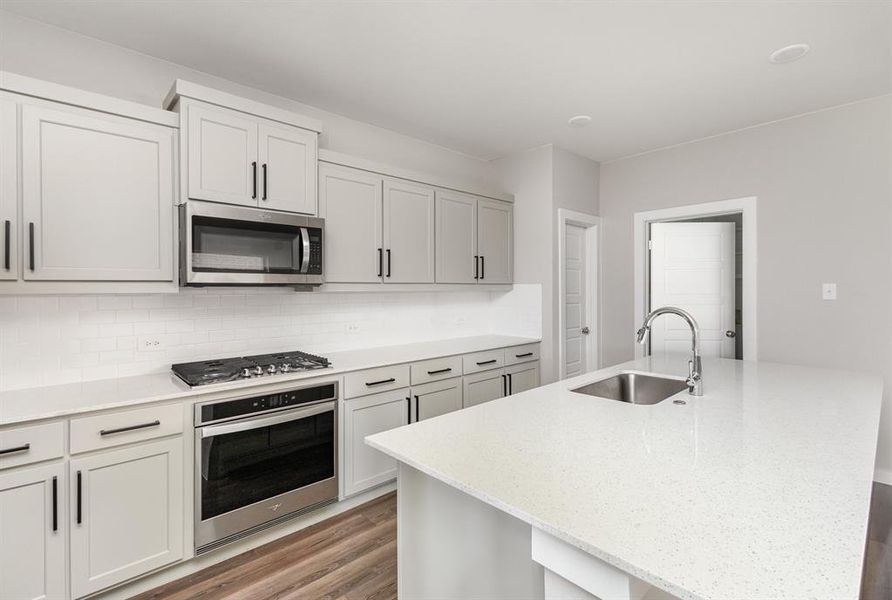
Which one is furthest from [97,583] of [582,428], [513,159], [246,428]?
[513,159]

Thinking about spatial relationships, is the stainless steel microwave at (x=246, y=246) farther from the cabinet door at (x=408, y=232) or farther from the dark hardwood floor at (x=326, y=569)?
the dark hardwood floor at (x=326, y=569)

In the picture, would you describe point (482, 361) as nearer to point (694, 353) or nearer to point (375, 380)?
point (375, 380)

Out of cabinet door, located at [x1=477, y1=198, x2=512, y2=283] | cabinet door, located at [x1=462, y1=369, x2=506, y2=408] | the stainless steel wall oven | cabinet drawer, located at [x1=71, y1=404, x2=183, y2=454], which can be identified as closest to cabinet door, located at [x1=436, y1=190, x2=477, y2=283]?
cabinet door, located at [x1=477, y1=198, x2=512, y2=283]

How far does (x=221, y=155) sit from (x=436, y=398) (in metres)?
2.03

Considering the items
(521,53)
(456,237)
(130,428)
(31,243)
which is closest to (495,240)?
(456,237)

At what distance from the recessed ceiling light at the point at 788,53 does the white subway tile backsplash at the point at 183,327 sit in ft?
7.44

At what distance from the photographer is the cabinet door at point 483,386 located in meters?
3.39

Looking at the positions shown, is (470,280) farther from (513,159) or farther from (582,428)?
(582,428)

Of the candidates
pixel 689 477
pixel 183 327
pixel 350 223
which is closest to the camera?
pixel 689 477

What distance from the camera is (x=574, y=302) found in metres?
4.37

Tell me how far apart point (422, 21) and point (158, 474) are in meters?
2.47

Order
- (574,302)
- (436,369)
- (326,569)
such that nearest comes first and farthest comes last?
(326,569) → (436,369) → (574,302)

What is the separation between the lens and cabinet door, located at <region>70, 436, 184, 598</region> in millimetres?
1830

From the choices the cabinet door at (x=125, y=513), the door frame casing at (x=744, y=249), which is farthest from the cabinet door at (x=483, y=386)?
the cabinet door at (x=125, y=513)
